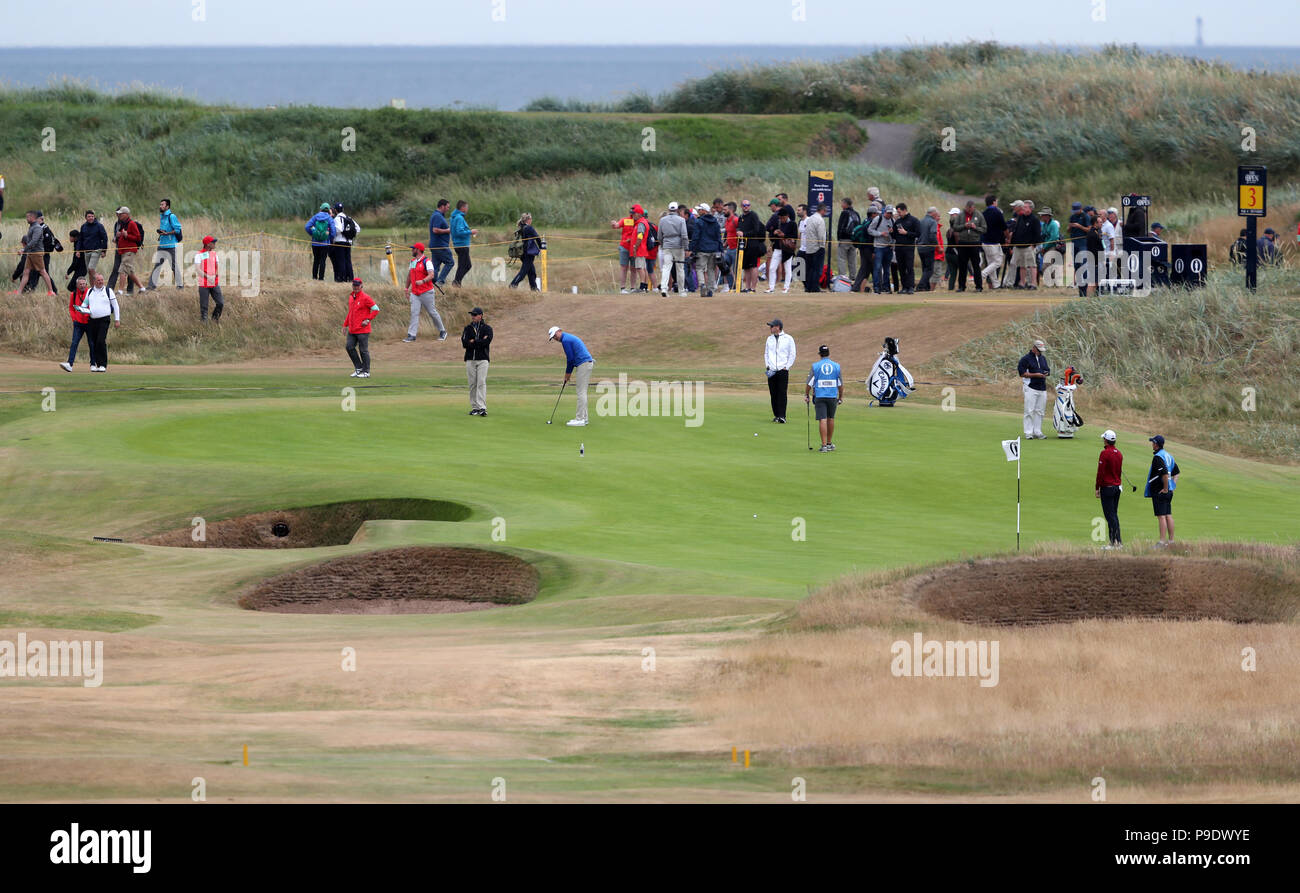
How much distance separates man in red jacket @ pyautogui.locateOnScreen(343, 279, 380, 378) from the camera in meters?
34.2

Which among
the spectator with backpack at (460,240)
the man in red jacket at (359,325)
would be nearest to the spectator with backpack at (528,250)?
A: the spectator with backpack at (460,240)

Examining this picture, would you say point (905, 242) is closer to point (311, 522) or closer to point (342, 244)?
point (342, 244)

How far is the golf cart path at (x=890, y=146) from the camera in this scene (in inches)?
2687

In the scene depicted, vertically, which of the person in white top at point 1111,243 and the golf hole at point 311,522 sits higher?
the person in white top at point 1111,243

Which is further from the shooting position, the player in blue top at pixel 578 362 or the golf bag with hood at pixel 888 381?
the golf bag with hood at pixel 888 381

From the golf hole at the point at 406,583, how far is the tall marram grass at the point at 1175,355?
62.7ft

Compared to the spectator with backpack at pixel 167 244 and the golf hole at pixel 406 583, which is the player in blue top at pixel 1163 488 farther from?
the spectator with backpack at pixel 167 244

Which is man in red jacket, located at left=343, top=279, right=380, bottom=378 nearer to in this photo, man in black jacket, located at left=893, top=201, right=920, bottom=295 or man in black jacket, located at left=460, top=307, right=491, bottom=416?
man in black jacket, located at left=460, top=307, right=491, bottom=416

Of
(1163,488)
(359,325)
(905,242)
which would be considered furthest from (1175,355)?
(359,325)

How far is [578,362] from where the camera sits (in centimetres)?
3022

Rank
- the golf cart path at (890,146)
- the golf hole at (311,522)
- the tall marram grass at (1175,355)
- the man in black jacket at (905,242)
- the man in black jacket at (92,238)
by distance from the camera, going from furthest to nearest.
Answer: the golf cart path at (890,146)
the man in black jacket at (905,242)
the man in black jacket at (92,238)
the tall marram grass at (1175,355)
the golf hole at (311,522)

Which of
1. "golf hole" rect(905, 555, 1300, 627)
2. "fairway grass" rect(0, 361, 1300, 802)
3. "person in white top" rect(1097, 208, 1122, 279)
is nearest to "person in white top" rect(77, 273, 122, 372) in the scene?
"fairway grass" rect(0, 361, 1300, 802)

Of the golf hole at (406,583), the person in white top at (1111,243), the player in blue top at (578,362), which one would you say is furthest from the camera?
the person in white top at (1111,243)

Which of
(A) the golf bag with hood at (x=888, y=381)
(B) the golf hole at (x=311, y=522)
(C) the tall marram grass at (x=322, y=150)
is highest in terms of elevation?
(C) the tall marram grass at (x=322, y=150)
